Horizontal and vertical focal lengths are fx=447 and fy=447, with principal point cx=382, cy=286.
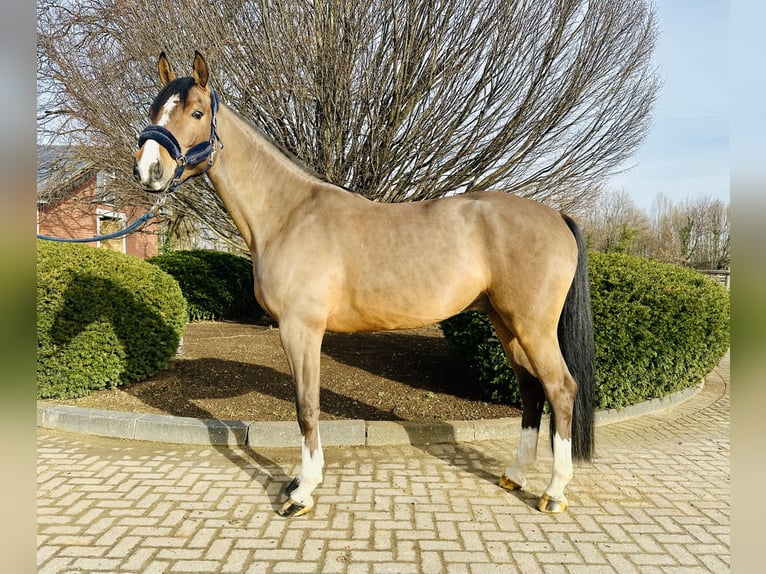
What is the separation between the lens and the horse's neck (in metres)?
2.95

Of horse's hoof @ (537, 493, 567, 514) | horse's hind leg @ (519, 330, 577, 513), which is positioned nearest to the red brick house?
horse's hind leg @ (519, 330, 577, 513)

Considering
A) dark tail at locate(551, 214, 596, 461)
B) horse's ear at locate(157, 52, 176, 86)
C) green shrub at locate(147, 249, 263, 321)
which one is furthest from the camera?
green shrub at locate(147, 249, 263, 321)

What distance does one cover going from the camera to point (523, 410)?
318 cm

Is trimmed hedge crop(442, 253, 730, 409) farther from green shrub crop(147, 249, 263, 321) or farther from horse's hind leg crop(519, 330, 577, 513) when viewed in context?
green shrub crop(147, 249, 263, 321)

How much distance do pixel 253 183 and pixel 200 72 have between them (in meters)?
0.71

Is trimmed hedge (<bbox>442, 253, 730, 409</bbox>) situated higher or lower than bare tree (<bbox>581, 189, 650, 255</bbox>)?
lower

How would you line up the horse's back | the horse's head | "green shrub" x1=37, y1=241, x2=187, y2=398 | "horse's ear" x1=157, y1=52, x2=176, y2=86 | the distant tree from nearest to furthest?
the horse's head < "horse's ear" x1=157, y1=52, x2=176, y2=86 < the horse's back < "green shrub" x1=37, y1=241, x2=187, y2=398 < the distant tree

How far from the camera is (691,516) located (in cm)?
279

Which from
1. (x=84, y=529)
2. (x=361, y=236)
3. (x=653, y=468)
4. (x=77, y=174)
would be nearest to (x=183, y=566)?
(x=84, y=529)

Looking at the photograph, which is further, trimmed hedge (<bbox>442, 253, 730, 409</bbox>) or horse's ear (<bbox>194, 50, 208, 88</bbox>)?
trimmed hedge (<bbox>442, 253, 730, 409</bbox>)

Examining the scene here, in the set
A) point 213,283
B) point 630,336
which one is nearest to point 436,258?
point 630,336

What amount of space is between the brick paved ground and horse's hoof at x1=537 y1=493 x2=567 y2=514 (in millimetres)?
44
